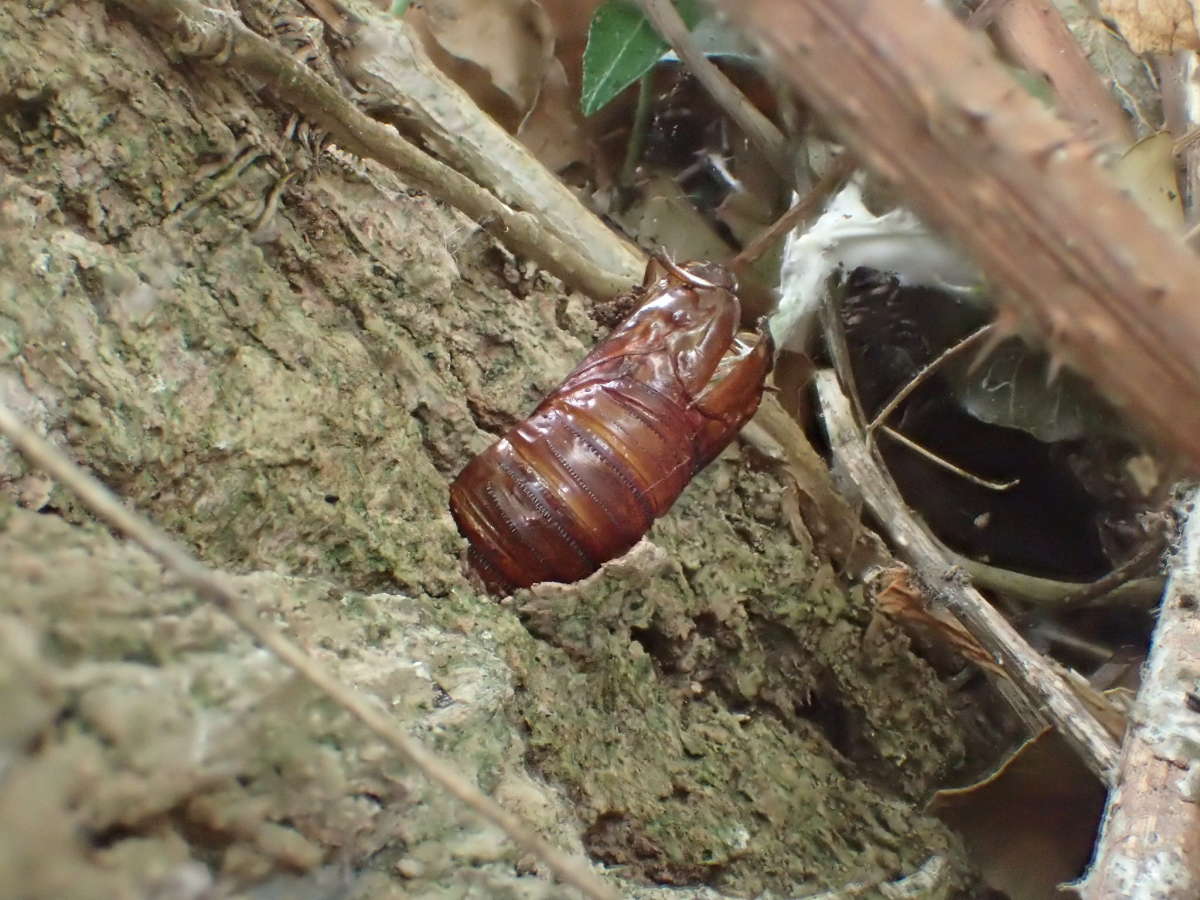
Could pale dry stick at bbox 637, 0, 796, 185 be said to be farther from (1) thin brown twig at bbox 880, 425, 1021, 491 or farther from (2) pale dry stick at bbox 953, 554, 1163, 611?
(2) pale dry stick at bbox 953, 554, 1163, 611

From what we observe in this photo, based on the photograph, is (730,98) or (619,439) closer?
(619,439)

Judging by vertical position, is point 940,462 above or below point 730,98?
below

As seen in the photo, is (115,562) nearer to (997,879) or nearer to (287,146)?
(287,146)

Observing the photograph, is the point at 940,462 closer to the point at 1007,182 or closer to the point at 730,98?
the point at 730,98

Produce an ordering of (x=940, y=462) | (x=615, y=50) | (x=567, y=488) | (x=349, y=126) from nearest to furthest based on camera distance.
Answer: (x=567, y=488) < (x=349, y=126) < (x=940, y=462) < (x=615, y=50)

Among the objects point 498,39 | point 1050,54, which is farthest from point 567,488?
point 1050,54

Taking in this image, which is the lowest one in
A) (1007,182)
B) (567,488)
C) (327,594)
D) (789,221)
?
(327,594)
